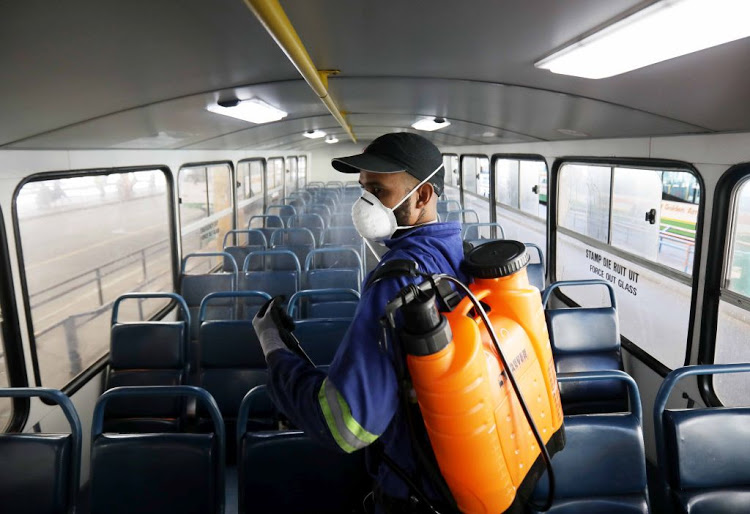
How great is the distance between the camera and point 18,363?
3.04m

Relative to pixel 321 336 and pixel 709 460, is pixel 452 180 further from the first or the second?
pixel 709 460

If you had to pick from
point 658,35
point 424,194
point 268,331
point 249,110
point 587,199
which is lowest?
point 268,331

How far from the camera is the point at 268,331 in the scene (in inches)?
58.9

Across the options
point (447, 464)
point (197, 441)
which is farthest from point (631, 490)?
point (197, 441)

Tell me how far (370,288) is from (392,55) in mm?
1552

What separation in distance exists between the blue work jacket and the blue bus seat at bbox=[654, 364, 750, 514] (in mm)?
1083

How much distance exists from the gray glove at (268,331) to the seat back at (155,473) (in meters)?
0.69

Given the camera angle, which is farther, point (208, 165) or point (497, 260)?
point (208, 165)

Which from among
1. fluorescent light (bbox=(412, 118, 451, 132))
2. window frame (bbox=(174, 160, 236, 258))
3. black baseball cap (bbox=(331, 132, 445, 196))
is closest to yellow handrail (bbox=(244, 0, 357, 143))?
black baseball cap (bbox=(331, 132, 445, 196))

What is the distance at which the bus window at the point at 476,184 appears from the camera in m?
10.3

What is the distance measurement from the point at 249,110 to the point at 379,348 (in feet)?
9.95

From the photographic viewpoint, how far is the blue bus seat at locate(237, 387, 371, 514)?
6.30ft

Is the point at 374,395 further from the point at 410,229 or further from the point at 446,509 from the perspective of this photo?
the point at 410,229

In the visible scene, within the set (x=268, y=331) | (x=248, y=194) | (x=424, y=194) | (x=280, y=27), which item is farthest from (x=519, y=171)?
(x=268, y=331)
